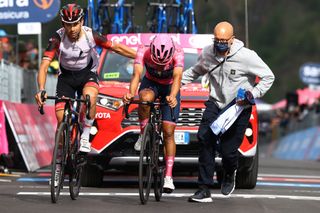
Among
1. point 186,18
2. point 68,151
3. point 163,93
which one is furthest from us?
point 186,18

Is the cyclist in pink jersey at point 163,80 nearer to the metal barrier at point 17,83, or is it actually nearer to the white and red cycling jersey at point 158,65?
the white and red cycling jersey at point 158,65

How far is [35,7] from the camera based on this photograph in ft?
65.9

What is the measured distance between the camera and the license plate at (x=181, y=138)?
535 inches

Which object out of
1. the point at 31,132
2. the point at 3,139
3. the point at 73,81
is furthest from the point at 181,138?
the point at 31,132

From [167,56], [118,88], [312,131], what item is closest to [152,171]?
[167,56]

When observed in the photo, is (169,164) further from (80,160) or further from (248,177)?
(248,177)

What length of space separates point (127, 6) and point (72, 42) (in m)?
9.10

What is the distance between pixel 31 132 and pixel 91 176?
185 inches

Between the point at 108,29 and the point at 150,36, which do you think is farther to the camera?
the point at 108,29

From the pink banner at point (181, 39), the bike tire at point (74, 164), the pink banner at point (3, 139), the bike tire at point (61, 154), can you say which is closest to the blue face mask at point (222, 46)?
the bike tire at point (74, 164)

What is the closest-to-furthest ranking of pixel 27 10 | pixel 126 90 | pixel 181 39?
pixel 126 90 < pixel 181 39 < pixel 27 10

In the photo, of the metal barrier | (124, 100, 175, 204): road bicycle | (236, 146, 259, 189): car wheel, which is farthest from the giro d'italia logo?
(124, 100, 175, 204): road bicycle

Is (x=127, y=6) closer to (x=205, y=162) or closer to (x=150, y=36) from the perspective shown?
(x=150, y=36)

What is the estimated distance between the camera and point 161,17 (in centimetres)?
2109
